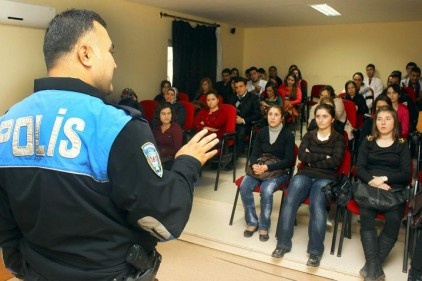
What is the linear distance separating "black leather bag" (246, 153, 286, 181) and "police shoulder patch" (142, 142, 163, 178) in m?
2.38

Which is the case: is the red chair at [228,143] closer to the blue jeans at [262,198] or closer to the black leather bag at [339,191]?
the blue jeans at [262,198]

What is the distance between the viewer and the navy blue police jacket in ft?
2.81

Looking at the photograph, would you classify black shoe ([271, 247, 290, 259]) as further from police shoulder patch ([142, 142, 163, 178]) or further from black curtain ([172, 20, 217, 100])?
black curtain ([172, 20, 217, 100])

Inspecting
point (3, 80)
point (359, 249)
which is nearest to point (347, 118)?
point (359, 249)

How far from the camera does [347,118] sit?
4.54 meters

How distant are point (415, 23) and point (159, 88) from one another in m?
5.20

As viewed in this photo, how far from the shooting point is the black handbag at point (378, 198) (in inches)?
104

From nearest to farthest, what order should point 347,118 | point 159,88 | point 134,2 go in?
point 347,118 → point 134,2 → point 159,88

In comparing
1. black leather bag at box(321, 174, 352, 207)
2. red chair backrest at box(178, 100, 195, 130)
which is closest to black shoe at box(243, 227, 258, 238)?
black leather bag at box(321, 174, 352, 207)

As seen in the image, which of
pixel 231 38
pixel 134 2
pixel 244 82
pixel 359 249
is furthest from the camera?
pixel 231 38

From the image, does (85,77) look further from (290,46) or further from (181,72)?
(290,46)

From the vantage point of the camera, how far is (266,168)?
10.5ft

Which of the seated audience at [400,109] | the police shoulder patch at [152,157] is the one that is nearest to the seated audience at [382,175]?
the seated audience at [400,109]

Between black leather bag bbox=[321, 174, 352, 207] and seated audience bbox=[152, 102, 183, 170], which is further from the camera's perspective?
seated audience bbox=[152, 102, 183, 170]
